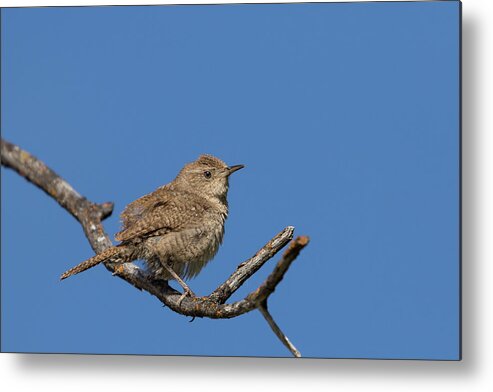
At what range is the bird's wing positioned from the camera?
13.8 ft

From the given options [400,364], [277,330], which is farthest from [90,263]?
[400,364]

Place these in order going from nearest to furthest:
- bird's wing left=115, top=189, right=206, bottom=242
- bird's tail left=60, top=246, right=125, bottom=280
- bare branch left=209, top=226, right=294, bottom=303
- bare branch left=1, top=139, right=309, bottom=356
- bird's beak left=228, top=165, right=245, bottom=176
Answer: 1. bare branch left=1, top=139, right=309, bottom=356
2. bare branch left=209, top=226, right=294, bottom=303
3. bird's tail left=60, top=246, right=125, bottom=280
4. bird's wing left=115, top=189, right=206, bottom=242
5. bird's beak left=228, top=165, right=245, bottom=176

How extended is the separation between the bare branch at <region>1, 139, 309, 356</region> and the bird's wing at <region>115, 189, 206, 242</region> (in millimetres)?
278

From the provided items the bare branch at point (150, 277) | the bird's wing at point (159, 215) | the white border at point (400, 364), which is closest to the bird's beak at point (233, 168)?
the bird's wing at point (159, 215)

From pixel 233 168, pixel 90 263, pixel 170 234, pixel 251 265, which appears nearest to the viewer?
pixel 251 265

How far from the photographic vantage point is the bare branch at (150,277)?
3.55 metres

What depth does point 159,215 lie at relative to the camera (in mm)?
4312

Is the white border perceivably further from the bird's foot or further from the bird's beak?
the bird's beak

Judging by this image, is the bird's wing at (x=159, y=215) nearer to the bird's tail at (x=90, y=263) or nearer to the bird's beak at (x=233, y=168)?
the bird's tail at (x=90, y=263)

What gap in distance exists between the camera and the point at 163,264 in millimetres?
4266

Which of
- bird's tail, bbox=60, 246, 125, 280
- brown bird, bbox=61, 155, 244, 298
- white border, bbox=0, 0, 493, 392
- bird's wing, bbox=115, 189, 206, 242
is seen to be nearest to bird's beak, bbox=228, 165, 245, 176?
brown bird, bbox=61, 155, 244, 298

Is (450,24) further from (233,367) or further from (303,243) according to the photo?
(233,367)

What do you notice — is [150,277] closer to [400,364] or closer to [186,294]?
[186,294]

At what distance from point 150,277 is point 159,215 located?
347 millimetres
